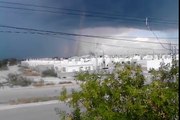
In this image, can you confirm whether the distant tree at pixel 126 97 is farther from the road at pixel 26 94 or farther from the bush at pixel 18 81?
the bush at pixel 18 81

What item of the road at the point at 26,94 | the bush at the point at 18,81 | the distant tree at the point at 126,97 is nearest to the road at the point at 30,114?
the road at the point at 26,94

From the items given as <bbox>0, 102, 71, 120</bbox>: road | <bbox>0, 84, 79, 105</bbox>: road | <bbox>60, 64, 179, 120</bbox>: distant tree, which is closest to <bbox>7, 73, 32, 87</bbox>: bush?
<bbox>0, 84, 79, 105</bbox>: road

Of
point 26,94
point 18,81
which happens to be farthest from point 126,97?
point 18,81

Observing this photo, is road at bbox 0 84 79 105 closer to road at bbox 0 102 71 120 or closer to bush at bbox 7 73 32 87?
road at bbox 0 102 71 120

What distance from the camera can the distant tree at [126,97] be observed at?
493 centimetres

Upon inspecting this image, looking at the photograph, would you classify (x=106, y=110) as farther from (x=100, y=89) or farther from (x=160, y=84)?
(x=160, y=84)

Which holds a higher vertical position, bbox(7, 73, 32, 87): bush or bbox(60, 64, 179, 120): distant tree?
bbox(60, 64, 179, 120): distant tree

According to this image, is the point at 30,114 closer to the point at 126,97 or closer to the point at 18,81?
the point at 126,97

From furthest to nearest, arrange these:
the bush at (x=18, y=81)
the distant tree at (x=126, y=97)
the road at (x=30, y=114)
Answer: the bush at (x=18, y=81)
the road at (x=30, y=114)
the distant tree at (x=126, y=97)

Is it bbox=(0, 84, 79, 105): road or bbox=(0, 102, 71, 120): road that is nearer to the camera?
bbox=(0, 102, 71, 120): road

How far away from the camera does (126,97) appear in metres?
5.22

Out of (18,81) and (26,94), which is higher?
(18,81)

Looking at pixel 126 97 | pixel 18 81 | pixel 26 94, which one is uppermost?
pixel 126 97

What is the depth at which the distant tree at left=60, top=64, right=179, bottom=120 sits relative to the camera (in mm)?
4930
